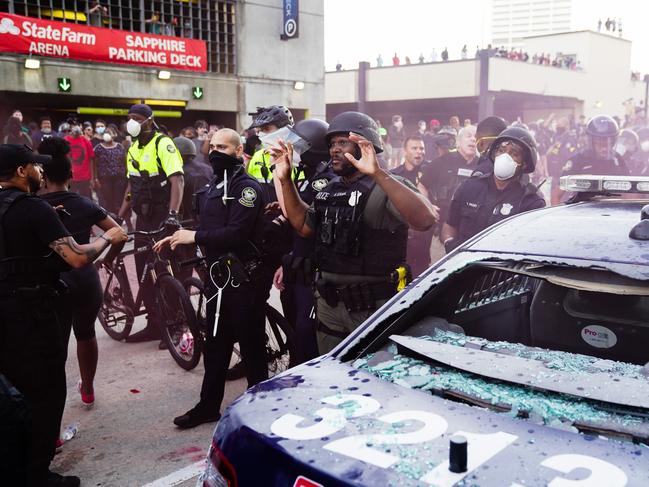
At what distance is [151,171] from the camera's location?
617 cm

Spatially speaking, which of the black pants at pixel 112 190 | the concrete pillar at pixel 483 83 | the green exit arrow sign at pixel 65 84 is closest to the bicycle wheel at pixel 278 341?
the black pants at pixel 112 190

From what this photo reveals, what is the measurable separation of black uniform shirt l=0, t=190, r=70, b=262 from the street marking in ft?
4.33

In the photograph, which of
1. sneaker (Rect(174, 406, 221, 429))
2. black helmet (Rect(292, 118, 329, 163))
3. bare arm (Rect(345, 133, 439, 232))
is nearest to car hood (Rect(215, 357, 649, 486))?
bare arm (Rect(345, 133, 439, 232))

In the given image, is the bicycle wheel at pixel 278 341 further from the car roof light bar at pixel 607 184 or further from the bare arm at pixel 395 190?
the car roof light bar at pixel 607 184

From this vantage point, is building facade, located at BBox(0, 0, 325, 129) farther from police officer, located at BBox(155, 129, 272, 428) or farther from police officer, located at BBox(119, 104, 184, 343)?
police officer, located at BBox(155, 129, 272, 428)

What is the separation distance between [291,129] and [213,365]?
1.56m

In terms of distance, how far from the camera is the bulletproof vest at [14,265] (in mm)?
3137

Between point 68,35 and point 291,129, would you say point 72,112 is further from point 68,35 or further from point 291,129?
point 291,129

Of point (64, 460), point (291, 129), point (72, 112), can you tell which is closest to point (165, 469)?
point (64, 460)

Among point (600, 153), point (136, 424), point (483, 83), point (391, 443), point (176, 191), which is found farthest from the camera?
point (483, 83)

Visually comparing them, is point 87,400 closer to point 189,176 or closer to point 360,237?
point 360,237

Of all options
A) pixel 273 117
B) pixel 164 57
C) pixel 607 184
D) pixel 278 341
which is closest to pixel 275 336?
pixel 278 341

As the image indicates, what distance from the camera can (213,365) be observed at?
4.05m

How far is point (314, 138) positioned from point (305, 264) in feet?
3.40
